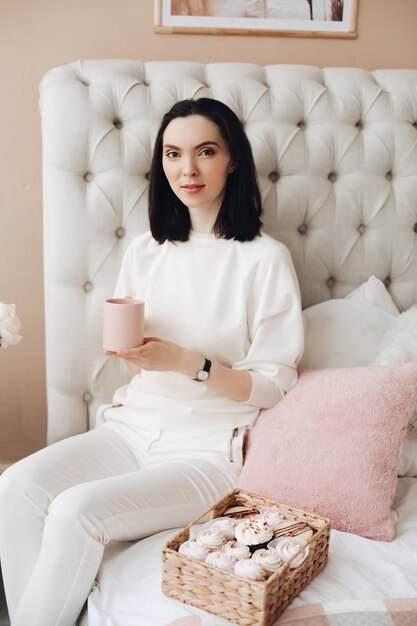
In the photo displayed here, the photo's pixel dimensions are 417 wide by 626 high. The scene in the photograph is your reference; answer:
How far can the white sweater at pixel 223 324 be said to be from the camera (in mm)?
1522

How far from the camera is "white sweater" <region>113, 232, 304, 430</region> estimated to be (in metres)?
1.52

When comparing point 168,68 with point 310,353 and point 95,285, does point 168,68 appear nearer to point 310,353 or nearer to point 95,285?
point 95,285

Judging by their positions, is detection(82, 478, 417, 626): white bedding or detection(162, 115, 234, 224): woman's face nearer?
detection(82, 478, 417, 626): white bedding

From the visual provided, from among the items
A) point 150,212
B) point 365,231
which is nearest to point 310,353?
point 365,231

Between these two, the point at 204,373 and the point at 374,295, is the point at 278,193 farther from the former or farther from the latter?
the point at 204,373

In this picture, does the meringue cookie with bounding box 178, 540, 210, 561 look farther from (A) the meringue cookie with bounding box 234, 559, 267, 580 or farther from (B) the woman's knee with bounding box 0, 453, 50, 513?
(B) the woman's knee with bounding box 0, 453, 50, 513

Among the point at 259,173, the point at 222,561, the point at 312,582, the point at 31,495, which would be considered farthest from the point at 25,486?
the point at 259,173

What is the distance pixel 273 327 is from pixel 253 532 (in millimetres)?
531

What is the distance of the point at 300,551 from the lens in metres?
1.09

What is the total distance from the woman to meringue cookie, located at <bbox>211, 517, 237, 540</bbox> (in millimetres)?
180

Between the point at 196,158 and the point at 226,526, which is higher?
the point at 196,158

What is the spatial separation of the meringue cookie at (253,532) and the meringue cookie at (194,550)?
7cm

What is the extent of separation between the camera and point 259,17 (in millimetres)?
1892

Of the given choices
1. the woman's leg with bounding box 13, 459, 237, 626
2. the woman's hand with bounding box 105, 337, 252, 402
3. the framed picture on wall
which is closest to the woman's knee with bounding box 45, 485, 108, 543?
the woman's leg with bounding box 13, 459, 237, 626
